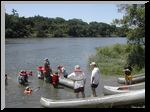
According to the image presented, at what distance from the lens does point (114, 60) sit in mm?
23859

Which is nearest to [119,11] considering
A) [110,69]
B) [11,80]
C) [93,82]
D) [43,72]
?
[110,69]

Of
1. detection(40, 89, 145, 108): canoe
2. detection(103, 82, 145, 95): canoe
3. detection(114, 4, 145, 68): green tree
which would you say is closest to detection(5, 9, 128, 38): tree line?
detection(114, 4, 145, 68): green tree

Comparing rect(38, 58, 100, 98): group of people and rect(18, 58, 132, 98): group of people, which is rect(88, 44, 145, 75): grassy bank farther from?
rect(38, 58, 100, 98): group of people

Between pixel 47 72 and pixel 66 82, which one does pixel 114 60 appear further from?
pixel 66 82

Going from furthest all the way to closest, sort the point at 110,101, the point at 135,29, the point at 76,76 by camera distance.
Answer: the point at 135,29, the point at 76,76, the point at 110,101

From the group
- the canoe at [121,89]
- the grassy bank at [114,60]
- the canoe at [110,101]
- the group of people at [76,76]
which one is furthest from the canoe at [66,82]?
the canoe at [110,101]

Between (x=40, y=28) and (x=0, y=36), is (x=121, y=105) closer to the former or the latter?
(x=0, y=36)

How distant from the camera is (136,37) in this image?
19469mm

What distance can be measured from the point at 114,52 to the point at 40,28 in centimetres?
1888

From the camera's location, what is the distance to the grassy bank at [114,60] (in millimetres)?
20567

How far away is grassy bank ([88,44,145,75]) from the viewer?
20567 millimetres

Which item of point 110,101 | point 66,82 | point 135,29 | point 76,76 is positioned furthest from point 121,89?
point 135,29

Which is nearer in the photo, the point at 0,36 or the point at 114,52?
the point at 0,36

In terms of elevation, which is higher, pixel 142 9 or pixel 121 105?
pixel 142 9
